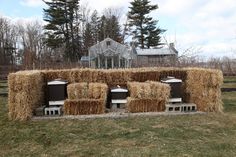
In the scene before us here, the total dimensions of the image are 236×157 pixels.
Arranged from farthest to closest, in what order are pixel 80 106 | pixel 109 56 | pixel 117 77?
A: pixel 109 56
pixel 117 77
pixel 80 106

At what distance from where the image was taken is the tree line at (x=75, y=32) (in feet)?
125

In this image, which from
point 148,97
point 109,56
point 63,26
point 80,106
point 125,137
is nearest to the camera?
point 125,137

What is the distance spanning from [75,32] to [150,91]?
107 feet

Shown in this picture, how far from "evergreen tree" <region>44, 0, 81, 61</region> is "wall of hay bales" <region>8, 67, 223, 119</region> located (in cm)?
2870

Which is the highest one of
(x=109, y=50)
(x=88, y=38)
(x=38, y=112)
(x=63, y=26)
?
(x=63, y=26)

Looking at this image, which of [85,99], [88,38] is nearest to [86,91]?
[85,99]

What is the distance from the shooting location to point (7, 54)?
4575 centimetres

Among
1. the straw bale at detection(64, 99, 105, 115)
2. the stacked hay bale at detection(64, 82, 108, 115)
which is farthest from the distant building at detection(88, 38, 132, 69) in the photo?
the straw bale at detection(64, 99, 105, 115)

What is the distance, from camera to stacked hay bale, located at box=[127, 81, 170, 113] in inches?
331

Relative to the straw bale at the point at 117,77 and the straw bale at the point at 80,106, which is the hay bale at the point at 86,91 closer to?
the straw bale at the point at 80,106

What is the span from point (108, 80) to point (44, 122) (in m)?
2.67

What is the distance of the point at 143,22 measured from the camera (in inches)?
1689

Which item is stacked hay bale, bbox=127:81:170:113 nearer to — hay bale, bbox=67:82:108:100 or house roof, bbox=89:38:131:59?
hay bale, bbox=67:82:108:100

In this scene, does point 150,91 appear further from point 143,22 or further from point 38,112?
point 143,22
